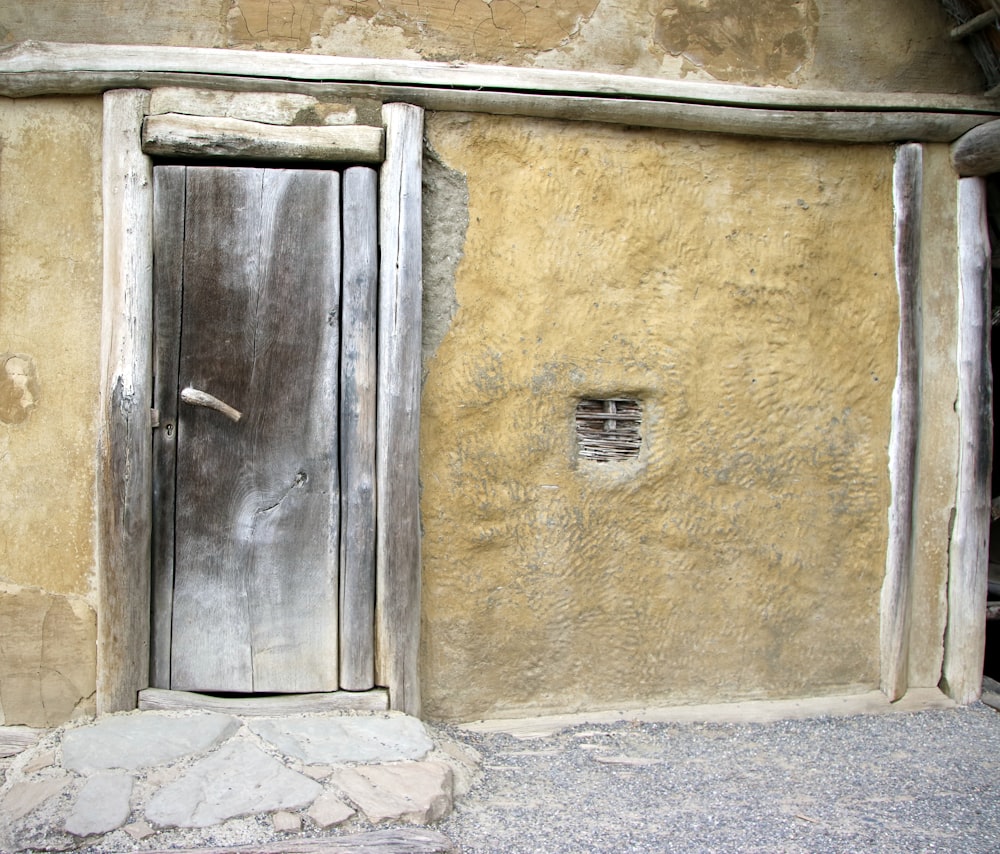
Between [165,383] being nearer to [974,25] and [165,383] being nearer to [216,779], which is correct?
[216,779]

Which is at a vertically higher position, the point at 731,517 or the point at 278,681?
the point at 731,517

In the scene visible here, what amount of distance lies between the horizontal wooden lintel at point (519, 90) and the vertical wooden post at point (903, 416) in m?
0.22

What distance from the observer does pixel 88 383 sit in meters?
3.07

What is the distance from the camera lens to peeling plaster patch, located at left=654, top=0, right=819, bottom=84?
3.45m

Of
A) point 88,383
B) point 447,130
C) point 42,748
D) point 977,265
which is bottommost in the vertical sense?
point 42,748

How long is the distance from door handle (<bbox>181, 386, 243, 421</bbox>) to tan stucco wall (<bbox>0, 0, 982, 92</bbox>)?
47.7 inches

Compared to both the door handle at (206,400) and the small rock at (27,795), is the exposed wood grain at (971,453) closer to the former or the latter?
the door handle at (206,400)

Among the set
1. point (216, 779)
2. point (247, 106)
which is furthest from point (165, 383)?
point (216, 779)

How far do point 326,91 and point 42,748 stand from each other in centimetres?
230

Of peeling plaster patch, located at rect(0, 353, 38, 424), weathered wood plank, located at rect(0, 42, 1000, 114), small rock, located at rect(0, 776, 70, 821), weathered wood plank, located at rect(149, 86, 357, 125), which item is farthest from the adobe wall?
small rock, located at rect(0, 776, 70, 821)

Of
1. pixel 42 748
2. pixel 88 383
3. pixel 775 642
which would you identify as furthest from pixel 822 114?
pixel 42 748

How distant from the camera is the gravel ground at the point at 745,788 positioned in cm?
263

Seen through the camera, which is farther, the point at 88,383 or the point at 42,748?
the point at 88,383

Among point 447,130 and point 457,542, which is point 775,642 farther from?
point 447,130
